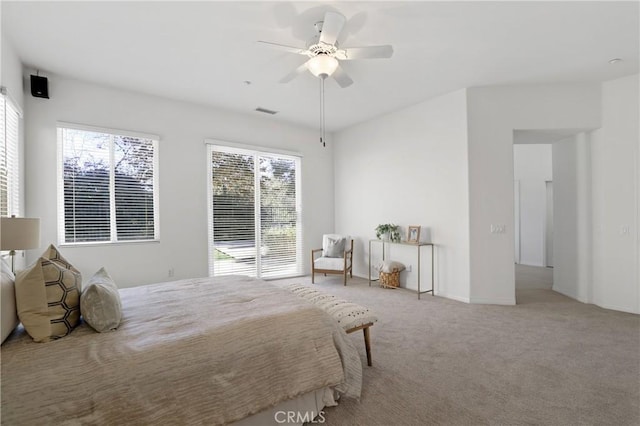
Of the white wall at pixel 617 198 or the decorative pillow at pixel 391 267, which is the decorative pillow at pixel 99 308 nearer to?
the decorative pillow at pixel 391 267

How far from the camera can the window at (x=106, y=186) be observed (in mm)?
3902

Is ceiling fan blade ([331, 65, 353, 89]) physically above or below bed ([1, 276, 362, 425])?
above

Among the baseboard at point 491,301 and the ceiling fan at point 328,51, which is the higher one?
the ceiling fan at point 328,51

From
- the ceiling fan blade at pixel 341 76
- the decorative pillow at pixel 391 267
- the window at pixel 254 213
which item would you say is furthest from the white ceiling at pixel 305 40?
the decorative pillow at pixel 391 267

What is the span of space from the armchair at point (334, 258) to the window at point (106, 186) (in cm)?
269

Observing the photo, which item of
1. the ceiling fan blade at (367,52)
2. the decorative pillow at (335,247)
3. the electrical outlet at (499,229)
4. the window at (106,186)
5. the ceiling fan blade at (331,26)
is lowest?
the decorative pillow at (335,247)

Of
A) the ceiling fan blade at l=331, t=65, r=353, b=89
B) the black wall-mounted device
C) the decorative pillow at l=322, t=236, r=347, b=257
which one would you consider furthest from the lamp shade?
the decorative pillow at l=322, t=236, r=347, b=257

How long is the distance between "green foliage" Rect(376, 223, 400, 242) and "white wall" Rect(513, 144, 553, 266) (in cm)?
390

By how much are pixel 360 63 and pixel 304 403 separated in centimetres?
338

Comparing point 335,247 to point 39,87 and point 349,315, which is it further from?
point 39,87

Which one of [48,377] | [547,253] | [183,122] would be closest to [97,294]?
[48,377]

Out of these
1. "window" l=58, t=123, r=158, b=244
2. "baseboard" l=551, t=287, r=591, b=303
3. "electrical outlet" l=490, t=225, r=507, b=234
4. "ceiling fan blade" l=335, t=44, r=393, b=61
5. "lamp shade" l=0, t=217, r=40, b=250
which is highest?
"ceiling fan blade" l=335, t=44, r=393, b=61

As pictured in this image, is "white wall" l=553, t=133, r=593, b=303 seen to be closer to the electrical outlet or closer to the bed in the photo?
the electrical outlet

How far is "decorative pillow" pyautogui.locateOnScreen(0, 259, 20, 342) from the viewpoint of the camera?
144 cm
